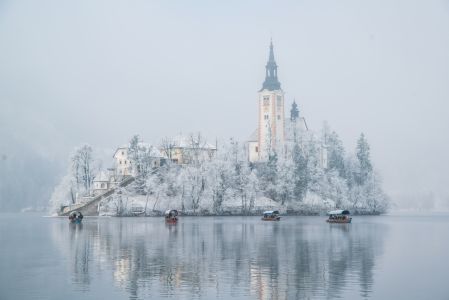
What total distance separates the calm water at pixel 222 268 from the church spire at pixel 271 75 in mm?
115265

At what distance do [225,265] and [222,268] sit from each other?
5.18 feet

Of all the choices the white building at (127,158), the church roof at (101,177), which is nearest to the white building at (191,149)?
the white building at (127,158)

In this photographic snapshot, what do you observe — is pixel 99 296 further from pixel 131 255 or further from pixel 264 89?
pixel 264 89

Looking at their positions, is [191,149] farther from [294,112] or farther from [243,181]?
[294,112]

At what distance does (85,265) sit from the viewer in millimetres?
45281

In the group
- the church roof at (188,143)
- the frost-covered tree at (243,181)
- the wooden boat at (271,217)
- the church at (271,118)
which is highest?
the church at (271,118)

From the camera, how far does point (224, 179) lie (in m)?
140

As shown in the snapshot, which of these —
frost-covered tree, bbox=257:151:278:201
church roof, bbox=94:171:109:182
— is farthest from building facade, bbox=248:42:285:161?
church roof, bbox=94:171:109:182

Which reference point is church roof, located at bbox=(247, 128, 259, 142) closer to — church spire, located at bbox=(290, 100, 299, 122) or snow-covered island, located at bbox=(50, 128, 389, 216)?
church spire, located at bbox=(290, 100, 299, 122)

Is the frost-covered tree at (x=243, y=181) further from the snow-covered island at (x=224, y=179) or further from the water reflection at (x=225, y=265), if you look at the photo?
the water reflection at (x=225, y=265)

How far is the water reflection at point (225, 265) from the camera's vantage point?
3506 centimetres

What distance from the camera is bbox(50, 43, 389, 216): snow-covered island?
137125mm

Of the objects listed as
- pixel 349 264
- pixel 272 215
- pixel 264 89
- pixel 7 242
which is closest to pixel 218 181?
pixel 272 215

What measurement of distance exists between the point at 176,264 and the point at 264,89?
138809 mm
